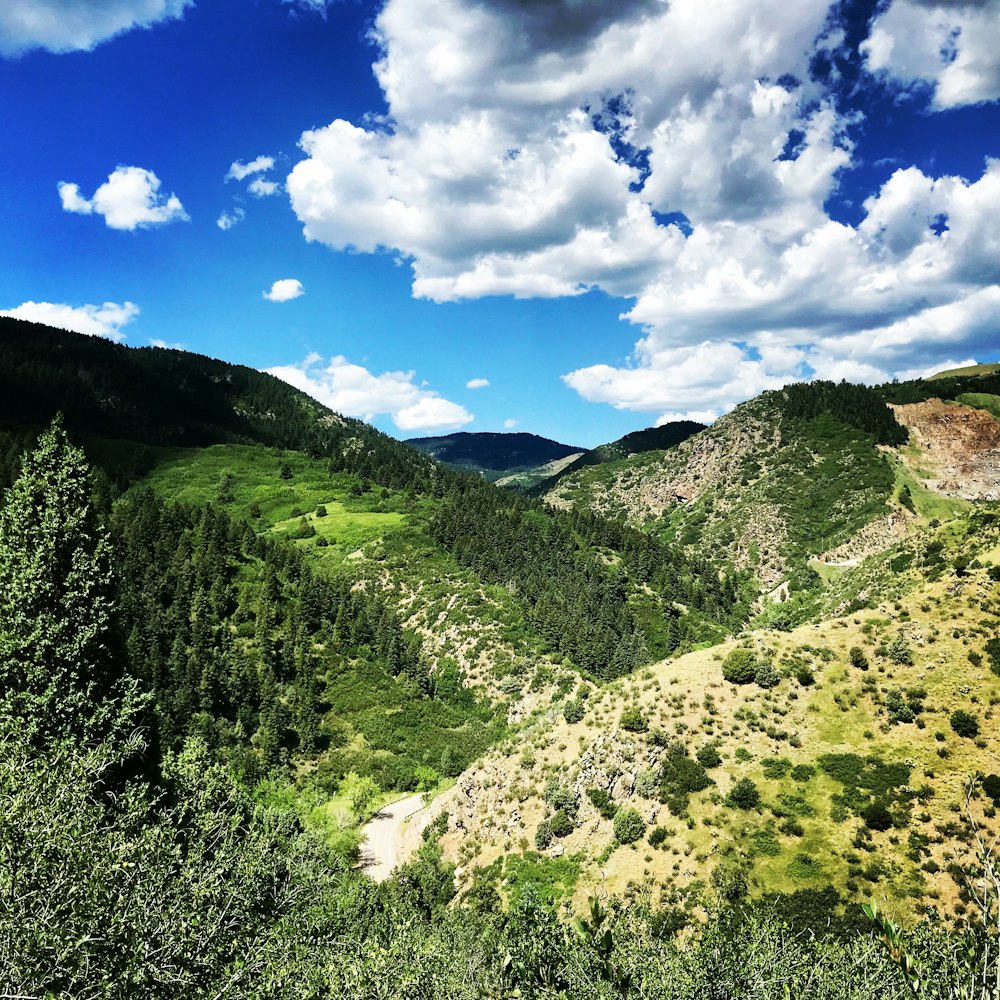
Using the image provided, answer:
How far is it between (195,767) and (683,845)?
3564 centimetres

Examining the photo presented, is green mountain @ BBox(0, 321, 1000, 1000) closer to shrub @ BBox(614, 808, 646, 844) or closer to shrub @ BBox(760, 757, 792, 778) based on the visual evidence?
shrub @ BBox(760, 757, 792, 778)

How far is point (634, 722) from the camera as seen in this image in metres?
55.8

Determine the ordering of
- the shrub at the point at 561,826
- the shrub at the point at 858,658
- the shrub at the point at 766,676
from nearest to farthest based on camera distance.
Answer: the shrub at the point at 561,826
the shrub at the point at 858,658
the shrub at the point at 766,676

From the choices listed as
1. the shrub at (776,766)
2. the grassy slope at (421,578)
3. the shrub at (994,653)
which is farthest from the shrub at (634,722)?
the grassy slope at (421,578)

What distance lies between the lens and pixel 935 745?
47719mm

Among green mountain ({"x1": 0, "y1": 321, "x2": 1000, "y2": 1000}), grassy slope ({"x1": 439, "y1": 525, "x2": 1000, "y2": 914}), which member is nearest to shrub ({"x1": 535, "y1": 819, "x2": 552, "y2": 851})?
green mountain ({"x1": 0, "y1": 321, "x2": 1000, "y2": 1000})

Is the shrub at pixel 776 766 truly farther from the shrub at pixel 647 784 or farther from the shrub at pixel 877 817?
the shrub at pixel 647 784

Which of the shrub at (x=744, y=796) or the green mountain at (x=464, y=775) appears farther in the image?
the shrub at (x=744, y=796)

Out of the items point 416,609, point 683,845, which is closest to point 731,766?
point 683,845

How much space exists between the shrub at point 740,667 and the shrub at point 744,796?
38.6ft

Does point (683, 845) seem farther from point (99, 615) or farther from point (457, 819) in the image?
point (99, 615)

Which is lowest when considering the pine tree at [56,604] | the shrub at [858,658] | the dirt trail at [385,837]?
the dirt trail at [385,837]

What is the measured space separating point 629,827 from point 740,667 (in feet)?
63.6

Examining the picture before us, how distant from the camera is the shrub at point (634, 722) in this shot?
55.5m
